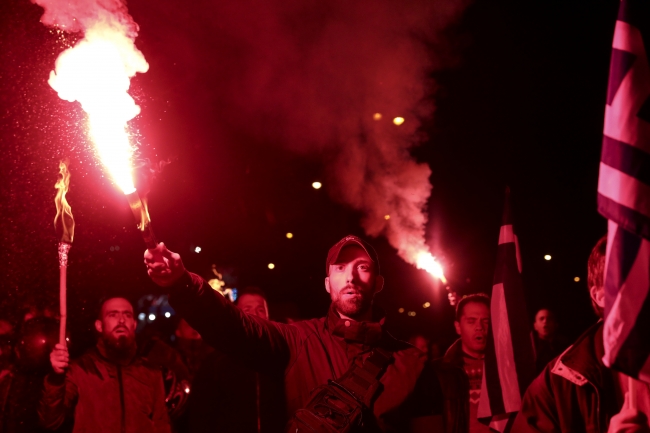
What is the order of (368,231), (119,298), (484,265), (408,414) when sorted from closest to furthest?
(408,414) < (119,298) < (368,231) < (484,265)

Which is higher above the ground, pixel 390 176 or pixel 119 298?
pixel 390 176

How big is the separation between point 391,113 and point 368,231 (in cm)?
294

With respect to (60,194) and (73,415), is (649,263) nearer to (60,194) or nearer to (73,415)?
(60,194)

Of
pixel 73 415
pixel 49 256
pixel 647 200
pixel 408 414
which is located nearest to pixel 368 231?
pixel 49 256

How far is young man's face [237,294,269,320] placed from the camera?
6637mm

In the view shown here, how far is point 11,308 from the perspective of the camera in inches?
388

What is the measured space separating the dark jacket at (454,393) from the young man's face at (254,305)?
1887 millimetres

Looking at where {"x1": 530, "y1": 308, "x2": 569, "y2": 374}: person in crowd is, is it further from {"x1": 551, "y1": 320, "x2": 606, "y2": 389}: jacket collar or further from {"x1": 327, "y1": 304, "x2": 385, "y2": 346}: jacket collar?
{"x1": 551, "y1": 320, "x2": 606, "y2": 389}: jacket collar

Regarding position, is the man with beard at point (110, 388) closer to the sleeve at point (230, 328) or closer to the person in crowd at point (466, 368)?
the sleeve at point (230, 328)

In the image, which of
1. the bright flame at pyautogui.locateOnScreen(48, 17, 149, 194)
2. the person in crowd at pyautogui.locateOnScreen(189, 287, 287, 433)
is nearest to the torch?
the bright flame at pyautogui.locateOnScreen(48, 17, 149, 194)


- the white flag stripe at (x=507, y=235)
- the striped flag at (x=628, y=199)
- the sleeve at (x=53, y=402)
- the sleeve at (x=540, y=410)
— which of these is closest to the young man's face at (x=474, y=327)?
the white flag stripe at (x=507, y=235)

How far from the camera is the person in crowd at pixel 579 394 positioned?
3.10 meters

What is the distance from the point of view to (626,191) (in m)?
3.11

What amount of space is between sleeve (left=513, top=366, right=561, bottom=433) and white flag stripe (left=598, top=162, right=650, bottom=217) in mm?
956
